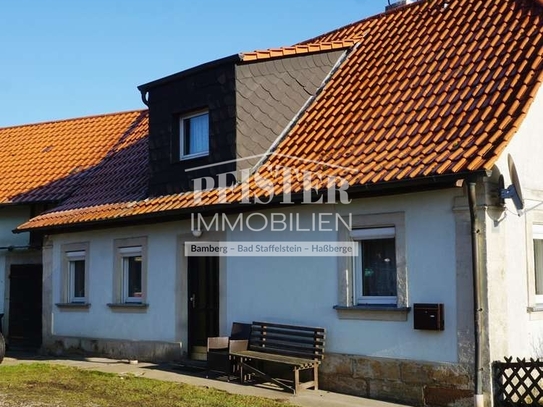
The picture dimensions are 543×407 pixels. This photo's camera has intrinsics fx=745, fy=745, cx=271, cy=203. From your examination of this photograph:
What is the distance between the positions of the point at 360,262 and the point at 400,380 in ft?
6.16

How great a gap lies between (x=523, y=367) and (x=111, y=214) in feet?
28.0

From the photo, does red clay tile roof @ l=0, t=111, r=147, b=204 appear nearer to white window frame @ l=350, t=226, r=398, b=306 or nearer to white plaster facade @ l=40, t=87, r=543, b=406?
white plaster facade @ l=40, t=87, r=543, b=406

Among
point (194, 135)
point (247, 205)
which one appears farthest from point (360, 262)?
point (194, 135)

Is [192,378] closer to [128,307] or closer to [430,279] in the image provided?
[128,307]

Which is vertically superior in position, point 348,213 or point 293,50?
point 293,50

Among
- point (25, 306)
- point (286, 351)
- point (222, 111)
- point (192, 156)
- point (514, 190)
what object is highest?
point (222, 111)

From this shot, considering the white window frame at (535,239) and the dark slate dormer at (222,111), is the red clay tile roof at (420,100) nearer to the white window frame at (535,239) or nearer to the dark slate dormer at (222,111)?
the dark slate dormer at (222,111)

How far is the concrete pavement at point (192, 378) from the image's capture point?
1041cm

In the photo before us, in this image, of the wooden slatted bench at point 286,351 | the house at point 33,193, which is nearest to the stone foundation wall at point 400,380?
the wooden slatted bench at point 286,351

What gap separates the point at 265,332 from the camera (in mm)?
12172

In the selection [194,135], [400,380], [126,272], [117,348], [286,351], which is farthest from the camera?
[126,272]

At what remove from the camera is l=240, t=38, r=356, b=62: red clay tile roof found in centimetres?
1379

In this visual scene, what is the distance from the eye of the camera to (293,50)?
14.4 meters

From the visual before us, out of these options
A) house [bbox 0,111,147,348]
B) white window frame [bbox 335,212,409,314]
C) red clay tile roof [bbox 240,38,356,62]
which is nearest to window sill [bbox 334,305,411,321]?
white window frame [bbox 335,212,409,314]
